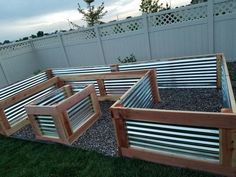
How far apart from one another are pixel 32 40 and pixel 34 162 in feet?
25.8

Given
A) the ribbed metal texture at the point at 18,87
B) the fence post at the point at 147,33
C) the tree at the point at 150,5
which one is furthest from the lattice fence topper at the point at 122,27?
the tree at the point at 150,5

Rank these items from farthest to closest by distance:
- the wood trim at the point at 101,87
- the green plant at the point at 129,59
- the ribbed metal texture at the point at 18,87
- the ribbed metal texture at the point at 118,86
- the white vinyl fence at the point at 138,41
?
the green plant at the point at 129,59 < the white vinyl fence at the point at 138,41 < the ribbed metal texture at the point at 18,87 < the wood trim at the point at 101,87 < the ribbed metal texture at the point at 118,86

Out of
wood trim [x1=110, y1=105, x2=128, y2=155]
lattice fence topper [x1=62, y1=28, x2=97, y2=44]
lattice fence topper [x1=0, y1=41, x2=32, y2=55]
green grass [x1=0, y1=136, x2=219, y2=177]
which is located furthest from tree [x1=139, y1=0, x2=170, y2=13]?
wood trim [x1=110, y1=105, x2=128, y2=155]

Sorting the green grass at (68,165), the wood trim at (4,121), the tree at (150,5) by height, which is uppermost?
the tree at (150,5)

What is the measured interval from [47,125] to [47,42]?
654 cm

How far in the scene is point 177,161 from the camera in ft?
7.76

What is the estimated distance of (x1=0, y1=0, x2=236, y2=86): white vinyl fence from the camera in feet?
18.4

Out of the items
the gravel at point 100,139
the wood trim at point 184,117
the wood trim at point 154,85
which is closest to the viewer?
the wood trim at point 184,117

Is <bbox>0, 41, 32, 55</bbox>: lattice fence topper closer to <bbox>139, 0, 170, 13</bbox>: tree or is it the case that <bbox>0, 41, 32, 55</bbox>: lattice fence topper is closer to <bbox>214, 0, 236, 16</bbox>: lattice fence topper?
<bbox>139, 0, 170, 13</bbox>: tree

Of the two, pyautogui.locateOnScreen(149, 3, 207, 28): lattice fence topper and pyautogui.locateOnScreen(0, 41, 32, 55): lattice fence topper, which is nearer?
pyautogui.locateOnScreen(149, 3, 207, 28): lattice fence topper

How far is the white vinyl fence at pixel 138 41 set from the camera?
5.60 meters

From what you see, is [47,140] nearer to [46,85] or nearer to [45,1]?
[46,85]

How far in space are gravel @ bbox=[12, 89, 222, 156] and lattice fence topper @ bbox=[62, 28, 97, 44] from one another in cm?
382

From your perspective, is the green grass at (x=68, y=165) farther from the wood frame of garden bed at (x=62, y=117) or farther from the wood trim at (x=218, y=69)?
the wood trim at (x=218, y=69)
